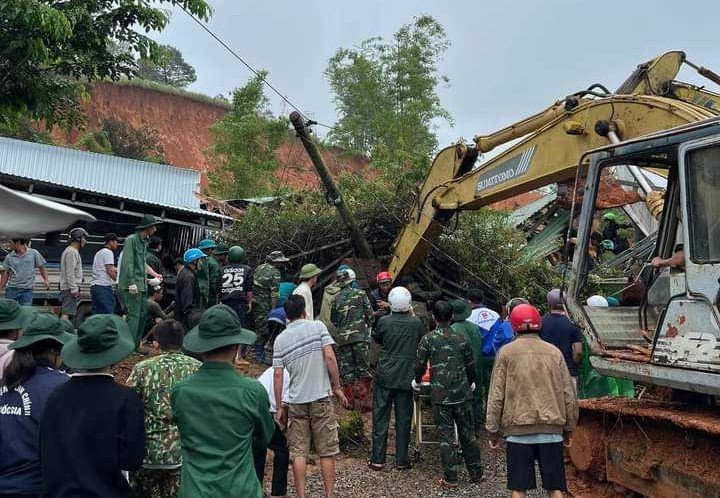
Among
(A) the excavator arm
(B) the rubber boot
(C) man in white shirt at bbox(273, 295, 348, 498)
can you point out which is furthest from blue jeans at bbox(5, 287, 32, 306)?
(A) the excavator arm

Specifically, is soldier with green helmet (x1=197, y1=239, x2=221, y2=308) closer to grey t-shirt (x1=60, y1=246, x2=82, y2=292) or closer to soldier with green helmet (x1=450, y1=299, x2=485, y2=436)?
grey t-shirt (x1=60, y1=246, x2=82, y2=292)

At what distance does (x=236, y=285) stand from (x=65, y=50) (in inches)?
157

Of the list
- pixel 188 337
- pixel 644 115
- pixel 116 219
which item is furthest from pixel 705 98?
pixel 116 219

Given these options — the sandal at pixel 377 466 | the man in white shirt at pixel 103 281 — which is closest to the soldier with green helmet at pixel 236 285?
the man in white shirt at pixel 103 281

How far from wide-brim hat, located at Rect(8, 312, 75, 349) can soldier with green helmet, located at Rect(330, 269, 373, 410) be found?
475 centimetres

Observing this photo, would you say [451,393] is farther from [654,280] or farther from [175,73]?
[175,73]

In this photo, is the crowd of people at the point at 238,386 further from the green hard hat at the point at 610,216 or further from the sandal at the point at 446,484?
the green hard hat at the point at 610,216

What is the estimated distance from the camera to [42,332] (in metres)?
4.04

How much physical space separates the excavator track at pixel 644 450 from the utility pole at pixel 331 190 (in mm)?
6229

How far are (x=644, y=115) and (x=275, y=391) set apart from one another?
416cm

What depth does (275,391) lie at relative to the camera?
20.1 ft

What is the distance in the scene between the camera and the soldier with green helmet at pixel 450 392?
279 inches

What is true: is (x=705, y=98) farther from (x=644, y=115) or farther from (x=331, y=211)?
(x=331, y=211)

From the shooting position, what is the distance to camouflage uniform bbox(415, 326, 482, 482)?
280 inches
